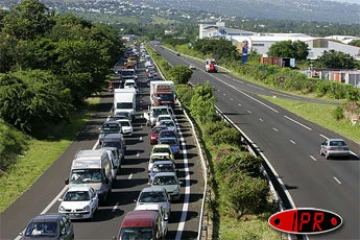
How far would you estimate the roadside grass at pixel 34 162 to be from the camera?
97.2 feet

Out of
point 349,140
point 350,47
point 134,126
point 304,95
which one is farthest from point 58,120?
point 350,47

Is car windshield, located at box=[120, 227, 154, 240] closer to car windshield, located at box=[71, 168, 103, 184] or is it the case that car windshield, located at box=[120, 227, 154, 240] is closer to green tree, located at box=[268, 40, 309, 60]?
car windshield, located at box=[71, 168, 103, 184]

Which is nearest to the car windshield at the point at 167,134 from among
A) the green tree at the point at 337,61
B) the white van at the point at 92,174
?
the white van at the point at 92,174

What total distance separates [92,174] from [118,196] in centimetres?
160

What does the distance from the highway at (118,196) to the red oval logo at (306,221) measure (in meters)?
16.8

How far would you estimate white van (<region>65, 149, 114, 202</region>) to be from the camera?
2688 centimetres

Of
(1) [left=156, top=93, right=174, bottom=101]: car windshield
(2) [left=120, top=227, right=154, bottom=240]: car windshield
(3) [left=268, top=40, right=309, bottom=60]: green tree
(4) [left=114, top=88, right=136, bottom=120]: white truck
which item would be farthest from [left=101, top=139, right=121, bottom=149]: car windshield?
(3) [left=268, top=40, right=309, bottom=60]: green tree

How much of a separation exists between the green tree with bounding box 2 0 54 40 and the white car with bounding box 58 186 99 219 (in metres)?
67.3

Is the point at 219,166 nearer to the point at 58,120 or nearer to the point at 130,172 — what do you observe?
the point at 130,172

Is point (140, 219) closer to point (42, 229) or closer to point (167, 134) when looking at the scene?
point (42, 229)

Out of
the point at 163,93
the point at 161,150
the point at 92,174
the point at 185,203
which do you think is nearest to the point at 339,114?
the point at 163,93

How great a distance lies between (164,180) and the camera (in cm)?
2730

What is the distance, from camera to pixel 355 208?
2470 centimetres

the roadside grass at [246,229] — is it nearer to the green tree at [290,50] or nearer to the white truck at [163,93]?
the white truck at [163,93]
